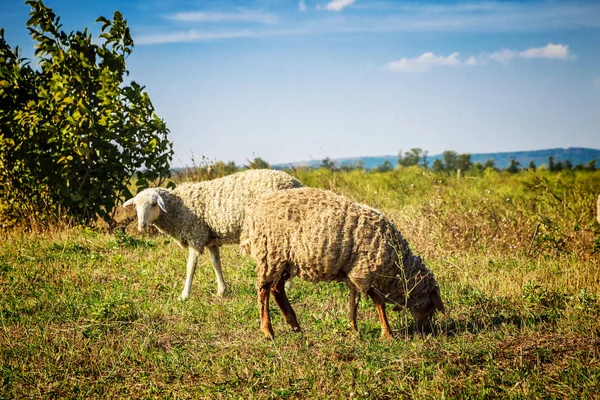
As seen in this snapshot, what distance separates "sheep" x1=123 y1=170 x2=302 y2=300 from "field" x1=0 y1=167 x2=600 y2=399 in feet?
1.90

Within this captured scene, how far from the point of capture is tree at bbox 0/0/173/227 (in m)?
10.8

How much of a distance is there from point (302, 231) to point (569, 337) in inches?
104

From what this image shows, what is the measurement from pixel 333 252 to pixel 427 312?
50.7 inches

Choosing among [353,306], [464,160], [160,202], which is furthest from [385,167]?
[353,306]

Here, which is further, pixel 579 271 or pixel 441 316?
pixel 579 271

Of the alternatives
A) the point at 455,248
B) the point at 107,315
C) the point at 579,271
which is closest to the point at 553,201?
the point at 455,248

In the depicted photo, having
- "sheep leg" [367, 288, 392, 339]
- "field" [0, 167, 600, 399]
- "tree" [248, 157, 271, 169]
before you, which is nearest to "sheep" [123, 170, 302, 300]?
"field" [0, 167, 600, 399]

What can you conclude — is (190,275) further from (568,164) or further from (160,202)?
(568,164)

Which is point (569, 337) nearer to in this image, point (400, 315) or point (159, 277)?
point (400, 315)

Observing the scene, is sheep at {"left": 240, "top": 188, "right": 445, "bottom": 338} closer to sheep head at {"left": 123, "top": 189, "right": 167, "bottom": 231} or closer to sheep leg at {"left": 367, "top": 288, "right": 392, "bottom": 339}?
sheep leg at {"left": 367, "top": 288, "right": 392, "bottom": 339}

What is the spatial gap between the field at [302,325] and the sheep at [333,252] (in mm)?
337

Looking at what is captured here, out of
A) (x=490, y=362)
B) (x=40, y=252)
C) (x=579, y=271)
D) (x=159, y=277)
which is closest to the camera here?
(x=490, y=362)

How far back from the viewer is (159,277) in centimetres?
821

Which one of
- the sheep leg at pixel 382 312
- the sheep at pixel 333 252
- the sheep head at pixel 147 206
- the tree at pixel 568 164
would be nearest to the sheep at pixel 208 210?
the sheep head at pixel 147 206
